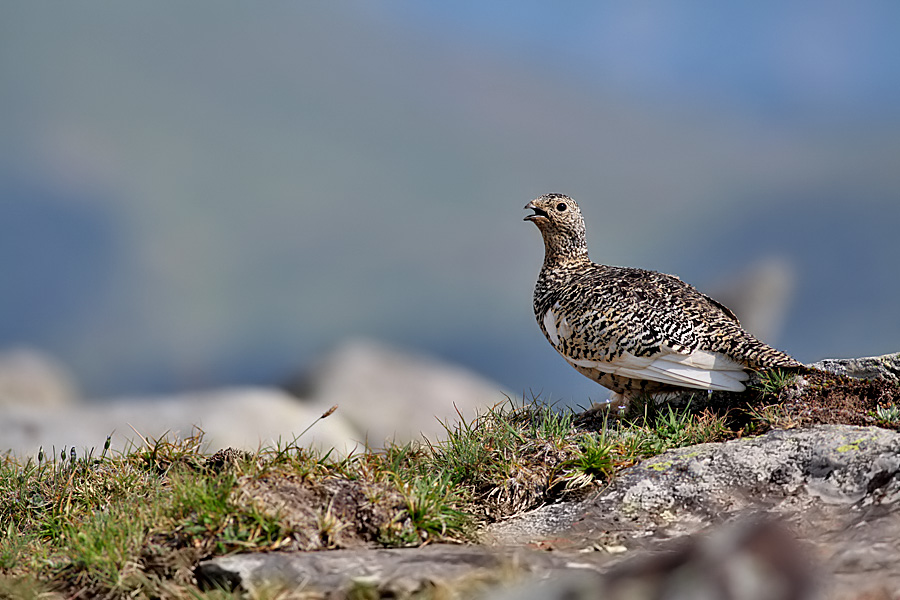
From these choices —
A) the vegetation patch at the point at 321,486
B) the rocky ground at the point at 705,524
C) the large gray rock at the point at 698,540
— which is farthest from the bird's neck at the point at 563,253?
the large gray rock at the point at 698,540

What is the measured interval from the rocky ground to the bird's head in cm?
229

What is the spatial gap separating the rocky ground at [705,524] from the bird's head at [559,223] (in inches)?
90.0

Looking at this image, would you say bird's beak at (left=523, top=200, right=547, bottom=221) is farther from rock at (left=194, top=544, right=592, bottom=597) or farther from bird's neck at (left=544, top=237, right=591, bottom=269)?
rock at (left=194, top=544, right=592, bottom=597)

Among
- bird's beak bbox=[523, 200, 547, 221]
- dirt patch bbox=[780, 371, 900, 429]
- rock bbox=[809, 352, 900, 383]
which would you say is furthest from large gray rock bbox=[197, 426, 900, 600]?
bird's beak bbox=[523, 200, 547, 221]

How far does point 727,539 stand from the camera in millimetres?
2484

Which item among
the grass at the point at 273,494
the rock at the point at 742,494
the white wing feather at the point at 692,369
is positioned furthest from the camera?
the white wing feather at the point at 692,369

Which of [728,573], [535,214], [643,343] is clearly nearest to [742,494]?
[643,343]

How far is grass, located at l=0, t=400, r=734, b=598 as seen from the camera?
491 centimetres

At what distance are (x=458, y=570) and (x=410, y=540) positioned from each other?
0.75 metres

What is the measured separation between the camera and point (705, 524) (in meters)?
5.64

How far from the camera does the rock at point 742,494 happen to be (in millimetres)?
5336

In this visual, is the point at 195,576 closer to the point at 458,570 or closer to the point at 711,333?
the point at 458,570

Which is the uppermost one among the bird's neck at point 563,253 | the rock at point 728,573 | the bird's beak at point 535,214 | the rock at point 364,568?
the bird's beak at point 535,214

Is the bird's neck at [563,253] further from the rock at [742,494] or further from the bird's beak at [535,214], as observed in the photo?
the rock at [742,494]
